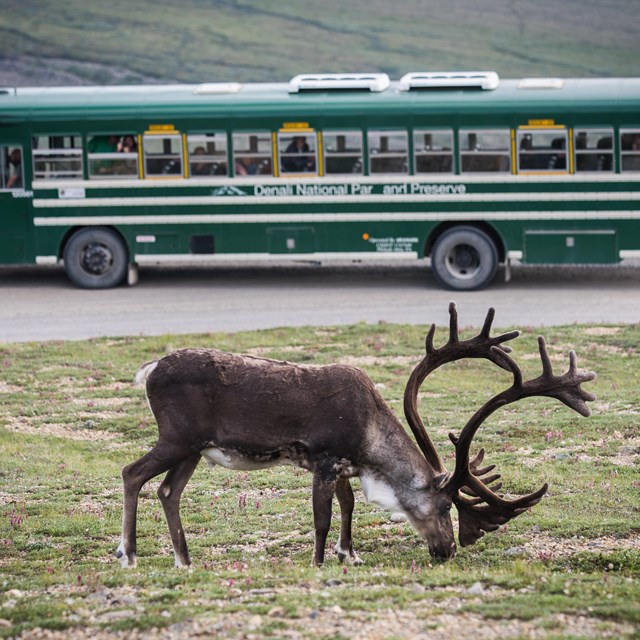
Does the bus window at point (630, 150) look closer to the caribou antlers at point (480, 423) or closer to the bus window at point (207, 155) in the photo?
the bus window at point (207, 155)

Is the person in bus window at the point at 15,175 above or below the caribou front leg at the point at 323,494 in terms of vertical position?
above

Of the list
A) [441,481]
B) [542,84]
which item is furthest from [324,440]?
[542,84]

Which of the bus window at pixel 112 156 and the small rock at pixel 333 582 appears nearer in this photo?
the small rock at pixel 333 582

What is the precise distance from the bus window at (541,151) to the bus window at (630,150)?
1020mm

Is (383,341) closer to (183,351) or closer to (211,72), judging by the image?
(183,351)

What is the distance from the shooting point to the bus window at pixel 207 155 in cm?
2373

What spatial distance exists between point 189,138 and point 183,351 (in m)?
14.2

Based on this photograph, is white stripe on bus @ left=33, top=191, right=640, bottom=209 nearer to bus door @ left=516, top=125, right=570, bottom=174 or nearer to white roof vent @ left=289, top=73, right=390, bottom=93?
bus door @ left=516, top=125, right=570, bottom=174

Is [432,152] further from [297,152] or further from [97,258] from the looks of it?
[97,258]

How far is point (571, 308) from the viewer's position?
21.5 m

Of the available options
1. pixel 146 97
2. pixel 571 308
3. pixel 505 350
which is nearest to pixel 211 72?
pixel 146 97

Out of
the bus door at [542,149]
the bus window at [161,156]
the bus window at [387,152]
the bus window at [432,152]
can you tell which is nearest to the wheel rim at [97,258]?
the bus window at [161,156]

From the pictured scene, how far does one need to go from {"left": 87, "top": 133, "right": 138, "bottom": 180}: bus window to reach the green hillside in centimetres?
2287

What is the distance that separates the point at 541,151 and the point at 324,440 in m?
14.7
